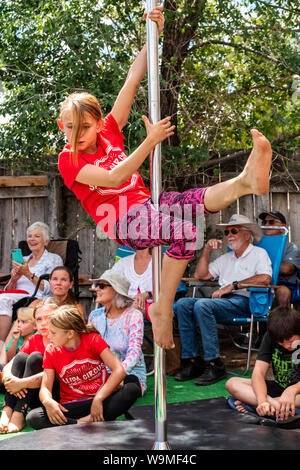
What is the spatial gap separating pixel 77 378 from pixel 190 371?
133 centimetres

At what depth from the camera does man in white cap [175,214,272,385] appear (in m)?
4.07

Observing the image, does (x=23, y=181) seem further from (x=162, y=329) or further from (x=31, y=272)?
(x=162, y=329)

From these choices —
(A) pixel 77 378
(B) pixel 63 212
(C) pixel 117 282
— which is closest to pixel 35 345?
(A) pixel 77 378

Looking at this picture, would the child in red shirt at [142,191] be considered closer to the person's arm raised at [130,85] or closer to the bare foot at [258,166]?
the bare foot at [258,166]

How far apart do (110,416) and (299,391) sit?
99 centimetres

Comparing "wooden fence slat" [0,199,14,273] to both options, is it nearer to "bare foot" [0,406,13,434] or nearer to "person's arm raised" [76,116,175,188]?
"bare foot" [0,406,13,434]

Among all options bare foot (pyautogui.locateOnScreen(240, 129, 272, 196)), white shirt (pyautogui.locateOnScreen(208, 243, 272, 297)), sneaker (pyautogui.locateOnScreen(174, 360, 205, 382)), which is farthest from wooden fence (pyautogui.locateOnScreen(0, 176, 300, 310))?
bare foot (pyautogui.locateOnScreen(240, 129, 272, 196))

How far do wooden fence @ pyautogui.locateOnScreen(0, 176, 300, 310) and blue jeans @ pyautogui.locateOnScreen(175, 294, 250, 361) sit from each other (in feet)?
4.82

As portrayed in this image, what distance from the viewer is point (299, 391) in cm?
274

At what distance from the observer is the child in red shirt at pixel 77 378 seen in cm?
291

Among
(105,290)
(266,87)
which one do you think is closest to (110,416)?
(105,290)

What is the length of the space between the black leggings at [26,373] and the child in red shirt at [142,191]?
119cm

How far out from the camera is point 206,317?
162 inches

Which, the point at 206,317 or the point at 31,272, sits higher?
the point at 31,272
